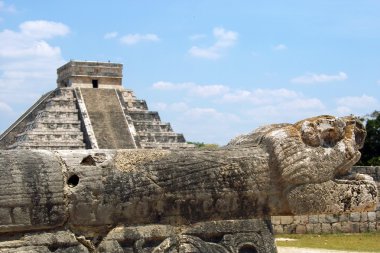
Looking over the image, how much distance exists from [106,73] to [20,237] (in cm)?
3662

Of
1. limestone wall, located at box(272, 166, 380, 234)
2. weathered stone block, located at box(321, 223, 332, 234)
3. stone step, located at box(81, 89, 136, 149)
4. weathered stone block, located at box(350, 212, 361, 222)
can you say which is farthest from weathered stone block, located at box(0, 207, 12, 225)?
stone step, located at box(81, 89, 136, 149)

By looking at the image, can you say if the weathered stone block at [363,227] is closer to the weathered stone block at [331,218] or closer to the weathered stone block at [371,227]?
A: the weathered stone block at [371,227]

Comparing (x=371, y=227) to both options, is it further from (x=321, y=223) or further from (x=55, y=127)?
(x=55, y=127)

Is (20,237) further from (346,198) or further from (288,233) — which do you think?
(288,233)

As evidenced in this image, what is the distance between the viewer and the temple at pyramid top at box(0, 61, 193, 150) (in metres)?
35.6

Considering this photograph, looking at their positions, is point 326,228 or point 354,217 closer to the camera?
point 326,228

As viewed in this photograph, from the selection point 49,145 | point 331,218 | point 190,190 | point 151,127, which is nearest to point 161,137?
point 151,127

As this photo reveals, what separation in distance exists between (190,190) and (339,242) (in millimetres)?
10665

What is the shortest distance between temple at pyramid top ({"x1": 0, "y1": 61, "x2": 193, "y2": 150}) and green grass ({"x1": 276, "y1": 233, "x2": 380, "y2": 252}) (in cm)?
1873

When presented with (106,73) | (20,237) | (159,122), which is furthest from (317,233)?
(106,73)

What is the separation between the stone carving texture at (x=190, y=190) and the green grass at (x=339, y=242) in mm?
8689

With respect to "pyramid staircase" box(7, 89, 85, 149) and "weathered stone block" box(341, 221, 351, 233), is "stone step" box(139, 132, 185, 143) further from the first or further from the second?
"weathered stone block" box(341, 221, 351, 233)

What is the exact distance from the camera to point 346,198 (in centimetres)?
579

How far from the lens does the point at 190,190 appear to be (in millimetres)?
5602
